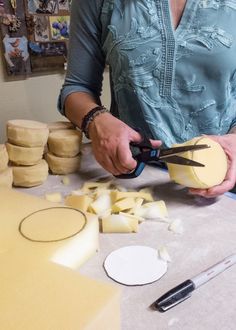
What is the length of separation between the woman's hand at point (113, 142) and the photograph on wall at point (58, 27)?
66 cm

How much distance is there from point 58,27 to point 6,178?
30.2 inches

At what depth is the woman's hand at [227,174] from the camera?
0.60 m

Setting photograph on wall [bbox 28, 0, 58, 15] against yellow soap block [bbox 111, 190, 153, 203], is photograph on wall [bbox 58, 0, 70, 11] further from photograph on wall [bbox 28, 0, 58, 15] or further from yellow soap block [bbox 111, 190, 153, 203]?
yellow soap block [bbox 111, 190, 153, 203]

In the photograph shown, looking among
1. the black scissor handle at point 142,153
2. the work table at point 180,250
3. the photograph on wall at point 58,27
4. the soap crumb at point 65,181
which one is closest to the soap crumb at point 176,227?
the work table at point 180,250

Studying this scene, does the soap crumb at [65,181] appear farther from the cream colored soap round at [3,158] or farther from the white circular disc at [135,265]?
the white circular disc at [135,265]

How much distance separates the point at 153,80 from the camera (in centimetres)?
68

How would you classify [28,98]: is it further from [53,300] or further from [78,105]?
[53,300]

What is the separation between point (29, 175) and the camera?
649 mm

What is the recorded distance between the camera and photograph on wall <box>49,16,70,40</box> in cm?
121

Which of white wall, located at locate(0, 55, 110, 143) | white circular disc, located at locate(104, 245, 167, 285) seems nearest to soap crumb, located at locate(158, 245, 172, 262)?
white circular disc, located at locate(104, 245, 167, 285)

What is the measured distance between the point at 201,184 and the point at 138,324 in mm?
268

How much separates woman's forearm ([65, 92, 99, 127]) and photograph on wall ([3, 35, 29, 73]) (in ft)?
1.54

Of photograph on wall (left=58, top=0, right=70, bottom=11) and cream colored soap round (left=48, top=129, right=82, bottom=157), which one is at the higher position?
photograph on wall (left=58, top=0, right=70, bottom=11)

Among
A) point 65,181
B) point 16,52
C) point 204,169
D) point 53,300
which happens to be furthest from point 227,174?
point 16,52
